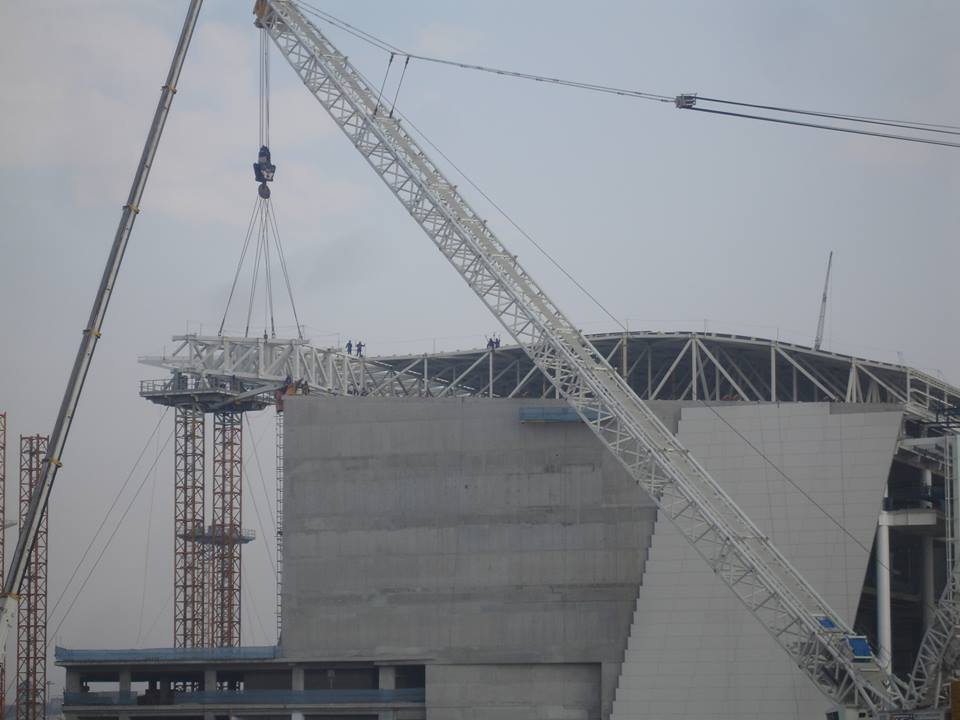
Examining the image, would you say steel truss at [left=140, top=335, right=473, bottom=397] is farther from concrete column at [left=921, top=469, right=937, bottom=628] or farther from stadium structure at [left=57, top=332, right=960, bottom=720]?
concrete column at [left=921, top=469, right=937, bottom=628]

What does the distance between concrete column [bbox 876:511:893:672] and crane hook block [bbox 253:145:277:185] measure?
4966cm

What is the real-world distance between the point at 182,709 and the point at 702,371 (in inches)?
1902

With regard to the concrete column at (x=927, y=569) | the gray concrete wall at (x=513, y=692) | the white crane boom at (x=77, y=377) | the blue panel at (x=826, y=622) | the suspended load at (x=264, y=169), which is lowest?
the gray concrete wall at (x=513, y=692)

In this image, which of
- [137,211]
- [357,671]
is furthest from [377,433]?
[137,211]

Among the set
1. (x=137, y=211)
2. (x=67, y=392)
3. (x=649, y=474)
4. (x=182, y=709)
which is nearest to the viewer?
(x=67, y=392)

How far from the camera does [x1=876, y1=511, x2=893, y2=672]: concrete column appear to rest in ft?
317

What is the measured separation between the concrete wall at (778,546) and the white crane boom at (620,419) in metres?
3.66

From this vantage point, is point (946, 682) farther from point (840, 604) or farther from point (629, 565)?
point (629, 565)

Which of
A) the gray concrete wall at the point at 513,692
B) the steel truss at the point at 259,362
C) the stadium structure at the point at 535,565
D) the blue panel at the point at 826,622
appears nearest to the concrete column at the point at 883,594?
the stadium structure at the point at 535,565

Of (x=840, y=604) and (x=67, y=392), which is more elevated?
(x=67, y=392)

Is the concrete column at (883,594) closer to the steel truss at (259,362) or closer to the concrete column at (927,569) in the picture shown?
the concrete column at (927,569)

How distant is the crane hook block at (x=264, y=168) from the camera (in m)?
112

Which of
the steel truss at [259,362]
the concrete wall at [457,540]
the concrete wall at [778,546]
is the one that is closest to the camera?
the concrete wall at [778,546]

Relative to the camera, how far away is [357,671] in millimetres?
112188
